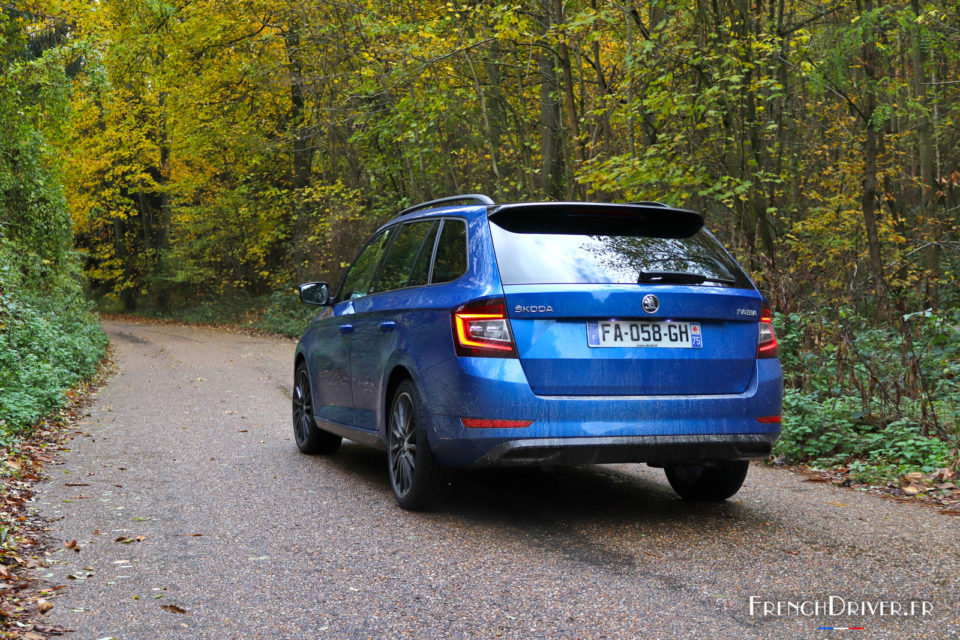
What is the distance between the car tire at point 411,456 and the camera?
5484 millimetres

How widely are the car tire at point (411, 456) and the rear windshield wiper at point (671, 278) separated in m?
1.51

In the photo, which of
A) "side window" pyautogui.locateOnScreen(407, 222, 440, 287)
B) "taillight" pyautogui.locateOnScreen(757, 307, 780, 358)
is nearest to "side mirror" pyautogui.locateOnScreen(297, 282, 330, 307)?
"side window" pyautogui.locateOnScreen(407, 222, 440, 287)

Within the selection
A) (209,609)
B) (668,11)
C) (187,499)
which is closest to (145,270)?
(668,11)

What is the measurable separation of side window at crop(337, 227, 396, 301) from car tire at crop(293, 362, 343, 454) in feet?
3.69

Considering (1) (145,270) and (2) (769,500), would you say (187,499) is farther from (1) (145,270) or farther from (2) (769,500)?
(1) (145,270)

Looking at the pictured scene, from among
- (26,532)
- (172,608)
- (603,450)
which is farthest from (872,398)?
(26,532)

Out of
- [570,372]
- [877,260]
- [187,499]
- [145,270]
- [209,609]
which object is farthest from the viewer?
[145,270]

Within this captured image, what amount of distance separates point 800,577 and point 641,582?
2.45ft

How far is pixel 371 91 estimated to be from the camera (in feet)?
61.5

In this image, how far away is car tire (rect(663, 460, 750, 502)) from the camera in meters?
5.91

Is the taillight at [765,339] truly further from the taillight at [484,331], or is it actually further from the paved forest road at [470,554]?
the taillight at [484,331]

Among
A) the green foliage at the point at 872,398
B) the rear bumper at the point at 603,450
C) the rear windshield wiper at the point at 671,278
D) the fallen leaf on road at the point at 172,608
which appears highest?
the rear windshield wiper at the point at 671,278

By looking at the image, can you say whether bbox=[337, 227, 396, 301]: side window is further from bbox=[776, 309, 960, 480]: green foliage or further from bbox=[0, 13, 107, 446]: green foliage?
bbox=[0, 13, 107, 446]: green foliage

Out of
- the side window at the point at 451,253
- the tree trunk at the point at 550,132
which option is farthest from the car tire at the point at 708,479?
the tree trunk at the point at 550,132
